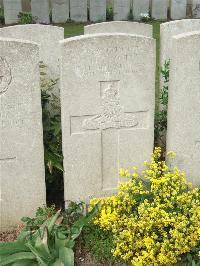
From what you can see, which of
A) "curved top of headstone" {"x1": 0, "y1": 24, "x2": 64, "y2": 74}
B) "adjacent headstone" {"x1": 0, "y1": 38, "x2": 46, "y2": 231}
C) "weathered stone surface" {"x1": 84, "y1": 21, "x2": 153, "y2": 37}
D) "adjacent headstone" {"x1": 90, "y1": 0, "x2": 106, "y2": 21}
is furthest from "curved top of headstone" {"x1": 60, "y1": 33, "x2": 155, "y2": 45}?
"adjacent headstone" {"x1": 90, "y1": 0, "x2": 106, "y2": 21}

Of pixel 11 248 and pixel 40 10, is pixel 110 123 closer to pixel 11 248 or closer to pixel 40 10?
pixel 11 248

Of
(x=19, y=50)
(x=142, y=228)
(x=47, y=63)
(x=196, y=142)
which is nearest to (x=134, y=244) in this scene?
(x=142, y=228)

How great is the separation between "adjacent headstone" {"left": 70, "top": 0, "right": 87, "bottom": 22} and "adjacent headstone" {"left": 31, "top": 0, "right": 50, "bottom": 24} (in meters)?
0.64

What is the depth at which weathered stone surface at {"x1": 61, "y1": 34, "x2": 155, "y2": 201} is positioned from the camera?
415cm

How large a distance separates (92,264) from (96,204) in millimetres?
538

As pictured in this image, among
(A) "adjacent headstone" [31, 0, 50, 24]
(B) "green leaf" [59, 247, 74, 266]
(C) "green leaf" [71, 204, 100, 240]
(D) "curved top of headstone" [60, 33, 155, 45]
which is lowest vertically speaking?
(B) "green leaf" [59, 247, 74, 266]

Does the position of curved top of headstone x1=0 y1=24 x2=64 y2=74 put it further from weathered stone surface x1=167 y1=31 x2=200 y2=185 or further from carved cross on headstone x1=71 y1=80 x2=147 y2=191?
weathered stone surface x1=167 y1=31 x2=200 y2=185

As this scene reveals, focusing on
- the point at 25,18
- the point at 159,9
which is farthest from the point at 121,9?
the point at 25,18

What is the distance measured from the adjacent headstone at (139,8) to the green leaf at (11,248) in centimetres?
949

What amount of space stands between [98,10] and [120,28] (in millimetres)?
7243

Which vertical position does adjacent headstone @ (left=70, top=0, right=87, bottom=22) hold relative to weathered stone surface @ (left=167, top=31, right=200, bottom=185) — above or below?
above

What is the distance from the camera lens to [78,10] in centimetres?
1249

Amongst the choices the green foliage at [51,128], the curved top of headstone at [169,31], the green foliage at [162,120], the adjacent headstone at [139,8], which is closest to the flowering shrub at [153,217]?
the green foliage at [51,128]

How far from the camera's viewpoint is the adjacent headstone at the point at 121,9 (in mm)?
12547
